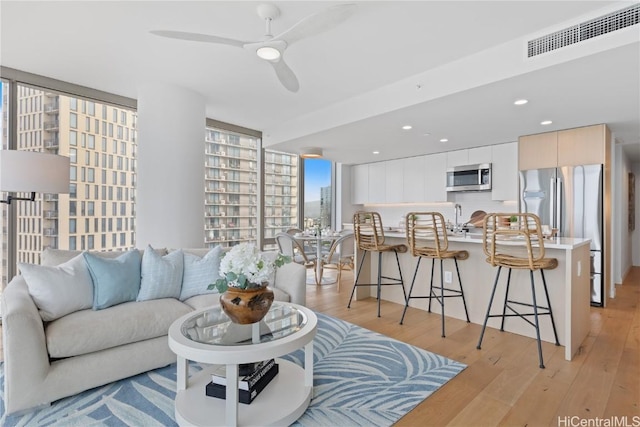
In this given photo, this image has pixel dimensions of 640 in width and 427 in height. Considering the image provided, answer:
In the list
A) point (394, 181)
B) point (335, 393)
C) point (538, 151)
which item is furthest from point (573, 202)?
point (335, 393)

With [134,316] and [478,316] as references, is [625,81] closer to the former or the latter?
[478,316]

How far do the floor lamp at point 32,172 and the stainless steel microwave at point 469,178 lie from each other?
5465mm

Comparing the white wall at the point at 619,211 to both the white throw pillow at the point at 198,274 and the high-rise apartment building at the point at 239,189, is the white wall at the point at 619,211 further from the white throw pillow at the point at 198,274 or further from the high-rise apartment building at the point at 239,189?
the white throw pillow at the point at 198,274

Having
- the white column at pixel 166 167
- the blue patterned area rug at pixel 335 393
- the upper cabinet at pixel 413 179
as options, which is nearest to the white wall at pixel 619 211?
the upper cabinet at pixel 413 179

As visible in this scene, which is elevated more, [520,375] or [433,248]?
[433,248]

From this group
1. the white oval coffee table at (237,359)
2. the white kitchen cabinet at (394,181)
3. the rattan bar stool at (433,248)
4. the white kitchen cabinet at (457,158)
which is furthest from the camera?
the white kitchen cabinet at (394,181)

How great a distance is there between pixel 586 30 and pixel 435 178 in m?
3.88

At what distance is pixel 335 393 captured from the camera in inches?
82.9

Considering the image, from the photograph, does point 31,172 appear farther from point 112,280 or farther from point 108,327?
point 108,327

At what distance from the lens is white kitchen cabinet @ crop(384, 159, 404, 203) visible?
6.84 m

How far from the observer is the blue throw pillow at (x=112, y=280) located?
7.78 ft

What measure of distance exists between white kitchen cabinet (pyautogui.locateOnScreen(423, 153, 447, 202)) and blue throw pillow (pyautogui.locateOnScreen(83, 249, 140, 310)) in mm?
5164

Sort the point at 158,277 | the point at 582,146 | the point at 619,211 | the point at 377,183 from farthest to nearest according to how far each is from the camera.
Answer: the point at 377,183, the point at 619,211, the point at 582,146, the point at 158,277

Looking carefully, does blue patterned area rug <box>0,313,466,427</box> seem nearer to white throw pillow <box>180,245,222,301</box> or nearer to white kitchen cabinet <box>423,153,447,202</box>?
white throw pillow <box>180,245,222,301</box>
